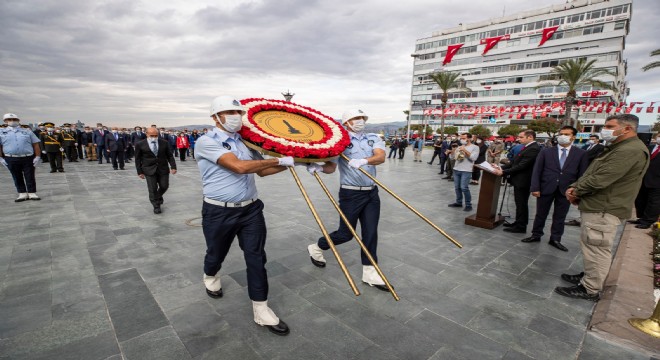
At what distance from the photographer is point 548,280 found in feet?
12.8

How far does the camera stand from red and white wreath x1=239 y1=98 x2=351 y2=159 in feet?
8.55

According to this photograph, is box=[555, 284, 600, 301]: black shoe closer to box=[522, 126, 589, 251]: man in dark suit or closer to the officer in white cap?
box=[522, 126, 589, 251]: man in dark suit

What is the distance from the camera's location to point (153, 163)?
261 inches

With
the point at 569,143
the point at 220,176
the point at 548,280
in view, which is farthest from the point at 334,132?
the point at 569,143

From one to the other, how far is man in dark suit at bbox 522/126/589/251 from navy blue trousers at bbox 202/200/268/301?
4837 mm

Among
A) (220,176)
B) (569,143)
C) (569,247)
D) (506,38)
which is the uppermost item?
(506,38)

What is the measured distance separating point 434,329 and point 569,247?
12.8 ft

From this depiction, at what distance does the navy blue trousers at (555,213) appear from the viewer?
5133 mm

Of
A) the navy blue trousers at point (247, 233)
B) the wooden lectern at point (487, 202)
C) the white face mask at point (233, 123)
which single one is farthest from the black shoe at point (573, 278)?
the white face mask at point (233, 123)

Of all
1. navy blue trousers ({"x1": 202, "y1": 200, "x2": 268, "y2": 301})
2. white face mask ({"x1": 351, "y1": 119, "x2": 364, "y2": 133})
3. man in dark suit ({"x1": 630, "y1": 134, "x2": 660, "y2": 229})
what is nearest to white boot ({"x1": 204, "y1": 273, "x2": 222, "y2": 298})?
navy blue trousers ({"x1": 202, "y1": 200, "x2": 268, "y2": 301})

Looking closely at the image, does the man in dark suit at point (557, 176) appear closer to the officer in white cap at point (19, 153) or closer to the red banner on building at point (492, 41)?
the officer in white cap at point (19, 153)

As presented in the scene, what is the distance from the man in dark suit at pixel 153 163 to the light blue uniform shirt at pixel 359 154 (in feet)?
16.1

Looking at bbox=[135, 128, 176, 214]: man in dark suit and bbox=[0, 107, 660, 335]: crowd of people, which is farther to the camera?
bbox=[135, 128, 176, 214]: man in dark suit

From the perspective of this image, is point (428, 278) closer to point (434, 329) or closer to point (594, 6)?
point (434, 329)
